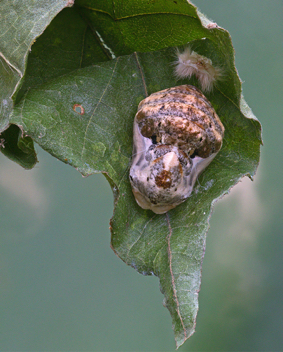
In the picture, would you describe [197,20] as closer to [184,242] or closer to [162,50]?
[162,50]

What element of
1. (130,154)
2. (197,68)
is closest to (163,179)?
(130,154)

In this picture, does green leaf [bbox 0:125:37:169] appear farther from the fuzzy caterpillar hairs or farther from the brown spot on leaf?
the fuzzy caterpillar hairs

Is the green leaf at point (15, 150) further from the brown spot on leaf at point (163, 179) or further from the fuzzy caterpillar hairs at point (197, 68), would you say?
the fuzzy caterpillar hairs at point (197, 68)

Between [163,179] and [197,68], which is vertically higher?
[197,68]

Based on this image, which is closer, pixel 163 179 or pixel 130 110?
pixel 163 179

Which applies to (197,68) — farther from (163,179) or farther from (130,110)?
(163,179)

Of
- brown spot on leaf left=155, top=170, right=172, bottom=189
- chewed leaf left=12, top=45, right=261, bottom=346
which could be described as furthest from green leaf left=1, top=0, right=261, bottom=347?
brown spot on leaf left=155, top=170, right=172, bottom=189

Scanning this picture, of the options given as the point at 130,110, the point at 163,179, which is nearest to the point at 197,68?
the point at 130,110

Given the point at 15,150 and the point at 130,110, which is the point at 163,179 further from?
the point at 15,150
